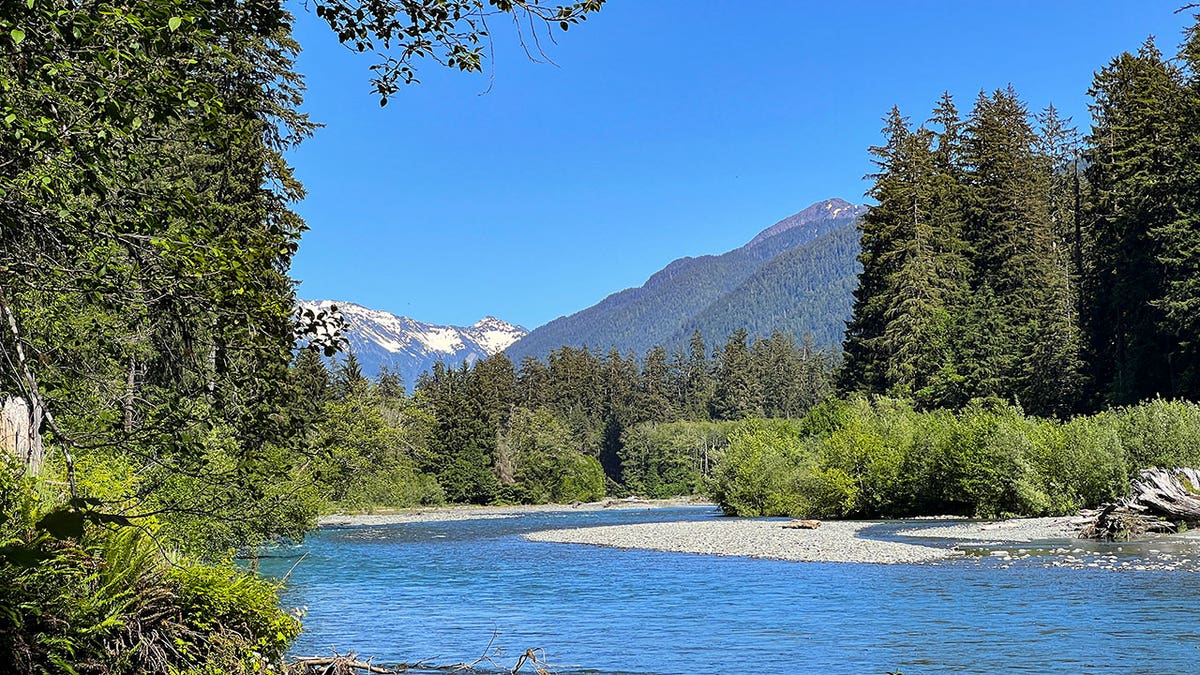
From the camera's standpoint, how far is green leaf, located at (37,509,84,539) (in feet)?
11.2

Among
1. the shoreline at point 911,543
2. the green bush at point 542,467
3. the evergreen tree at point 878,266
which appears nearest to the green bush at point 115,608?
the shoreline at point 911,543

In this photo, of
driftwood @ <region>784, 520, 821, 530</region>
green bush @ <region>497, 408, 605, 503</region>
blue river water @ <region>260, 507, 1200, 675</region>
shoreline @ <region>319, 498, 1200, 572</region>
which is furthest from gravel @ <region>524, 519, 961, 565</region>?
green bush @ <region>497, 408, 605, 503</region>

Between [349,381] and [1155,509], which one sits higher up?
[349,381]

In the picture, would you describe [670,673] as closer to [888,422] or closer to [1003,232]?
[888,422]

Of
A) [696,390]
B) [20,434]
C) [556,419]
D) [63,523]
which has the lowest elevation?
[63,523]

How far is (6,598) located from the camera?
237 inches

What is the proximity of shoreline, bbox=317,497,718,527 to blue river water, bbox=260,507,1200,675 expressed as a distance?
3219 cm

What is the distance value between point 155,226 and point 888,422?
4453 centimetres

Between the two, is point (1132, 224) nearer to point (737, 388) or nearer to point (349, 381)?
point (349, 381)

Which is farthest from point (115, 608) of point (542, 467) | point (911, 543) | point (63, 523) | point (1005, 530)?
point (542, 467)

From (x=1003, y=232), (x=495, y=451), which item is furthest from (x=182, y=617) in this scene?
(x=495, y=451)

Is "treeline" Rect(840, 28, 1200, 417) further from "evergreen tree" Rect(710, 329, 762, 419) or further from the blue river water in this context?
"evergreen tree" Rect(710, 329, 762, 419)

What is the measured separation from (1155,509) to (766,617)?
14846mm

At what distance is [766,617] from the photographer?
55.5 feet
